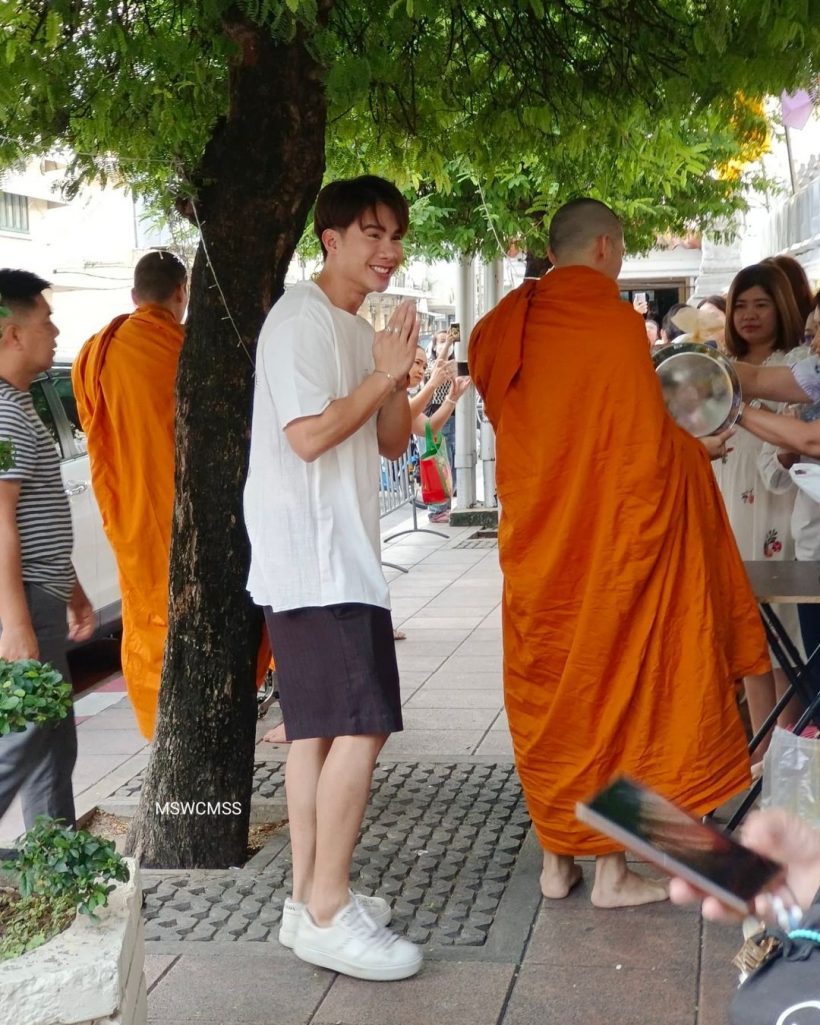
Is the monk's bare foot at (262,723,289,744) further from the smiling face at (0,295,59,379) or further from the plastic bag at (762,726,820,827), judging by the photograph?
the plastic bag at (762,726,820,827)

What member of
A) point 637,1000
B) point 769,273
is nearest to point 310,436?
point 637,1000

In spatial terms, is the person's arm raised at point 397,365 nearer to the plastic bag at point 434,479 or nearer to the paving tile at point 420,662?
the paving tile at point 420,662

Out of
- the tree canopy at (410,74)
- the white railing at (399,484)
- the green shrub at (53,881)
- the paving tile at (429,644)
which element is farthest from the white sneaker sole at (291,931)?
the white railing at (399,484)

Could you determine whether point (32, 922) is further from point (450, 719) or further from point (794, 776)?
point (450, 719)

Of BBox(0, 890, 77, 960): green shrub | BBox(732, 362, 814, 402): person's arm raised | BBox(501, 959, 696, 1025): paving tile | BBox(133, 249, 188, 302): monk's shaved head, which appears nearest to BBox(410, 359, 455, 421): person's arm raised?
BBox(133, 249, 188, 302): monk's shaved head

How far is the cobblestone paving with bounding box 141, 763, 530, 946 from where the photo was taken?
152 inches

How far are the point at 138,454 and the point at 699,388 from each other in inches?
81.3

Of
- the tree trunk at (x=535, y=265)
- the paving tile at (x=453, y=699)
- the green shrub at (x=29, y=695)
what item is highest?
the tree trunk at (x=535, y=265)

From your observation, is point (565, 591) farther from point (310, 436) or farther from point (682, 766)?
point (310, 436)

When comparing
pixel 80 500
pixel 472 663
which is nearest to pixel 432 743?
pixel 472 663

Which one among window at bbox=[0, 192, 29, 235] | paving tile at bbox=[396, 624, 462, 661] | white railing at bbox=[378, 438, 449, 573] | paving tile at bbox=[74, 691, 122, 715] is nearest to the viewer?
paving tile at bbox=[74, 691, 122, 715]

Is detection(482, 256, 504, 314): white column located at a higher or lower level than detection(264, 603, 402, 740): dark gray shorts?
higher

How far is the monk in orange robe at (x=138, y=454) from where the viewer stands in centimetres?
496

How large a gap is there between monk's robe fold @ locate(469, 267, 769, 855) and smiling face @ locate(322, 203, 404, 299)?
57 cm
